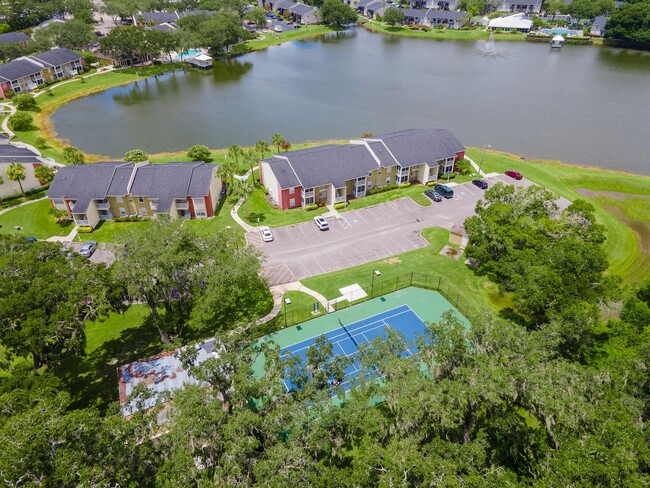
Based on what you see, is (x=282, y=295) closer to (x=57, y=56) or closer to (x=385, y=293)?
(x=385, y=293)

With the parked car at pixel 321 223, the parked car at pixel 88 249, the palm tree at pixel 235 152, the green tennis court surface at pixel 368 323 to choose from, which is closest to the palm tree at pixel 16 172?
the parked car at pixel 88 249

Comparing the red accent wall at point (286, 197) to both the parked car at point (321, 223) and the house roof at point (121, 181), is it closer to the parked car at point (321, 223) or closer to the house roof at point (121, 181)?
the parked car at point (321, 223)

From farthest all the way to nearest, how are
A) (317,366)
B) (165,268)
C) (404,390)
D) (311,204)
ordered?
(311,204) < (165,268) < (317,366) < (404,390)

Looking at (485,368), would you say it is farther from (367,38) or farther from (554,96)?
(367,38)

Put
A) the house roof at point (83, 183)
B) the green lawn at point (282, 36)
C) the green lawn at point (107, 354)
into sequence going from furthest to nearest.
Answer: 1. the green lawn at point (282, 36)
2. the house roof at point (83, 183)
3. the green lawn at point (107, 354)

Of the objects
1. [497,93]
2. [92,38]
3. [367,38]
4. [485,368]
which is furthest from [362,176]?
[367,38]

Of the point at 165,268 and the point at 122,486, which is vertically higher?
the point at 165,268
